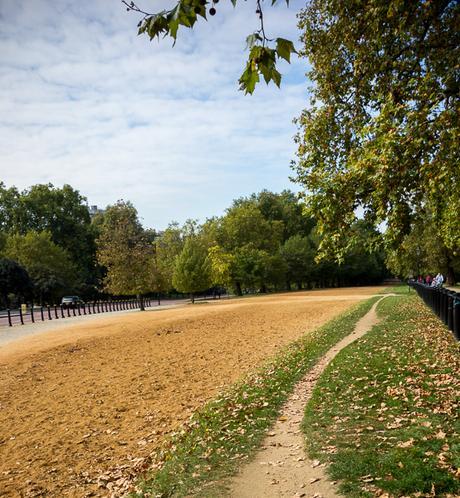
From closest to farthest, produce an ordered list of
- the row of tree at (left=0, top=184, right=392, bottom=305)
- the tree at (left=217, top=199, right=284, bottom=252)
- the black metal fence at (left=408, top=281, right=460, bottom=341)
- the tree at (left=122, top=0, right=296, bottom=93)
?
the tree at (left=122, top=0, right=296, bottom=93) → the black metal fence at (left=408, top=281, right=460, bottom=341) → the row of tree at (left=0, top=184, right=392, bottom=305) → the tree at (left=217, top=199, right=284, bottom=252)

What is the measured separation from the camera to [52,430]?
25.0ft

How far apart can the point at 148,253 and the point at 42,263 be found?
87.7 feet

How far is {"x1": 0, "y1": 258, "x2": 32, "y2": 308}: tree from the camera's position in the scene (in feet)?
155

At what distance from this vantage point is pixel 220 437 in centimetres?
600

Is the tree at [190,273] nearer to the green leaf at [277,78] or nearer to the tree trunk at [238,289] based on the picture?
the tree trunk at [238,289]

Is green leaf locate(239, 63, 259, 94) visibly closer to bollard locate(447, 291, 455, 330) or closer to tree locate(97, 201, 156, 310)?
bollard locate(447, 291, 455, 330)

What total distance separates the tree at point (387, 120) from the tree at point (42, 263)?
51.5 meters

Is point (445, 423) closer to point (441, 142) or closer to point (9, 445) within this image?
point (441, 142)

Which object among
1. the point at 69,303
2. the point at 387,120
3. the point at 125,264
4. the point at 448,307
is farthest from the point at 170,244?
the point at 387,120

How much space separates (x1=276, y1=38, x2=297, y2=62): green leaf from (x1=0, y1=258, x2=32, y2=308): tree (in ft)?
166

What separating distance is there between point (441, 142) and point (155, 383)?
25.5 feet

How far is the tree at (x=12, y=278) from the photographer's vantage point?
47219mm

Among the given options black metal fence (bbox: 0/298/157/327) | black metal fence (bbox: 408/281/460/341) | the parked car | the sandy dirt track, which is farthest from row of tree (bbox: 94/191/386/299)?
black metal fence (bbox: 408/281/460/341)

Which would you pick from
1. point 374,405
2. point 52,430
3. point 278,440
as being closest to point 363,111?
point 374,405
